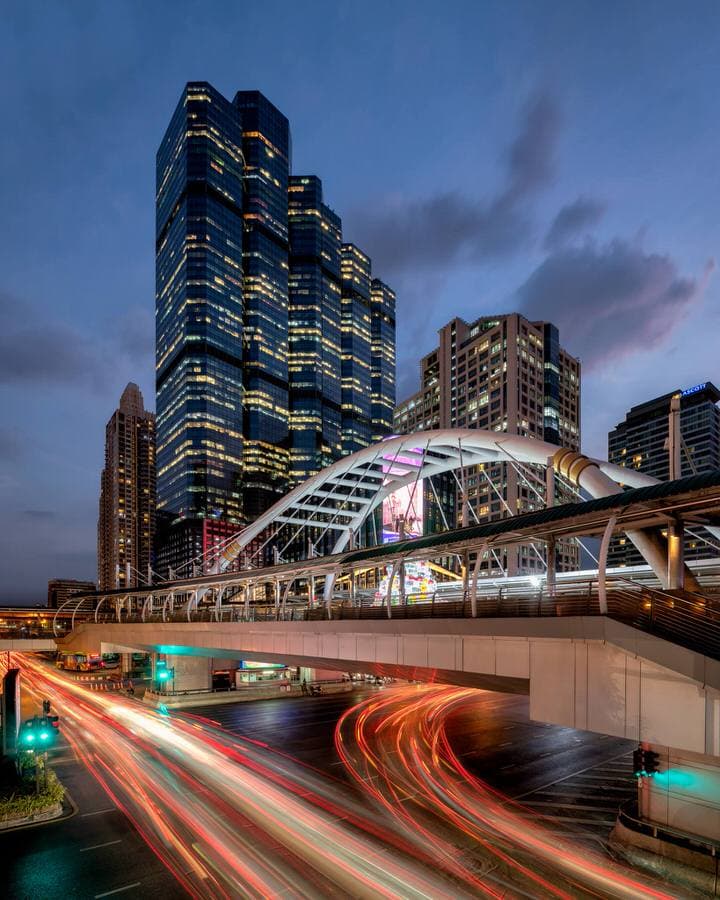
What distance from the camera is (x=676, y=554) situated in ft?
63.2

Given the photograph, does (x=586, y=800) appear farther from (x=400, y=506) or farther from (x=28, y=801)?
(x=400, y=506)

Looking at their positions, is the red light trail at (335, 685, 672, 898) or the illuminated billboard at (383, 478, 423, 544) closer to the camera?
the red light trail at (335, 685, 672, 898)

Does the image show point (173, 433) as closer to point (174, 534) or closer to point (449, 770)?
point (174, 534)

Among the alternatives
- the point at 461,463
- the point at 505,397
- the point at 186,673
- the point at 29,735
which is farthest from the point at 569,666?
the point at 505,397

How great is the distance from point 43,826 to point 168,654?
30.8m

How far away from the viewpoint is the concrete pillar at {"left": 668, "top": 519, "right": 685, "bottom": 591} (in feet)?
63.1

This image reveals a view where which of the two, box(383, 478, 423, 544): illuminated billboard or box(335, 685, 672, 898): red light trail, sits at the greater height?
box(383, 478, 423, 544): illuminated billboard

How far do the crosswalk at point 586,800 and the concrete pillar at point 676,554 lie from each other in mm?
8784

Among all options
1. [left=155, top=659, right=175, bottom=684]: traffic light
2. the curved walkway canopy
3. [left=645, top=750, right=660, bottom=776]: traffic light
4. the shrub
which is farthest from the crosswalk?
[left=155, top=659, right=175, bottom=684]: traffic light

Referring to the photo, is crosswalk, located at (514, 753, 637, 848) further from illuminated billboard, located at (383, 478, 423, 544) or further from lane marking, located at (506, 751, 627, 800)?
illuminated billboard, located at (383, 478, 423, 544)

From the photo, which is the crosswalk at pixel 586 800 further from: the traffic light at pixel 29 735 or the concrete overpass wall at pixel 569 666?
the traffic light at pixel 29 735

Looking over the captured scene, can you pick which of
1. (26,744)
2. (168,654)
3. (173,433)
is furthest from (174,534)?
(26,744)

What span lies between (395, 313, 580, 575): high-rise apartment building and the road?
9389 centimetres

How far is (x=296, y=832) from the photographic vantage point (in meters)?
20.0
